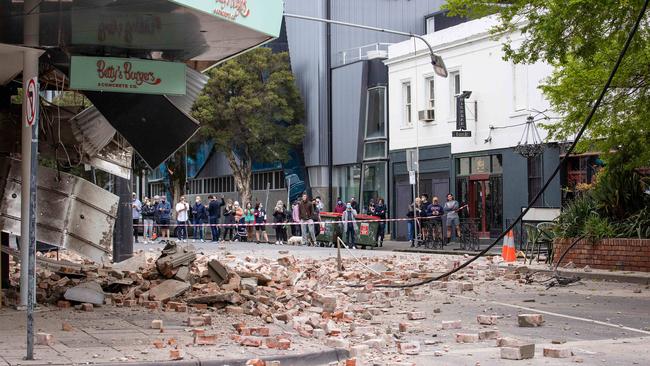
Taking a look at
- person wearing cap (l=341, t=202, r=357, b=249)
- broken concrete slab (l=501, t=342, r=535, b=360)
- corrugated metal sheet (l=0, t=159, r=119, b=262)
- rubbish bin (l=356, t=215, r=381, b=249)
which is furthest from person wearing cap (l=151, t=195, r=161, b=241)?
broken concrete slab (l=501, t=342, r=535, b=360)

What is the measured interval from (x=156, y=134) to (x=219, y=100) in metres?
39.8

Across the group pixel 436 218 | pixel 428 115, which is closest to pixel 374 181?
pixel 428 115

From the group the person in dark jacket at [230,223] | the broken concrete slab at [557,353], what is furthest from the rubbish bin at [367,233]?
the broken concrete slab at [557,353]

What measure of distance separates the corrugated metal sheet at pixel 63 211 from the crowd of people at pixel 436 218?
21156mm

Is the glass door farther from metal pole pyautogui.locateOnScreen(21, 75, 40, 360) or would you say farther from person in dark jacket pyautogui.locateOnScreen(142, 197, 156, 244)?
metal pole pyautogui.locateOnScreen(21, 75, 40, 360)

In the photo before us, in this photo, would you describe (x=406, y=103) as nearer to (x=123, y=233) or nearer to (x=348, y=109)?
→ (x=348, y=109)

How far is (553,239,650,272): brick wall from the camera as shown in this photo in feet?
67.2

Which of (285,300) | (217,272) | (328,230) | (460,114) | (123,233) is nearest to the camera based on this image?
(285,300)

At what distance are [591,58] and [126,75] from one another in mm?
8268

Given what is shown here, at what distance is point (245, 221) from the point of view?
45844mm

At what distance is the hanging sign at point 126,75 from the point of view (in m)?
13.7

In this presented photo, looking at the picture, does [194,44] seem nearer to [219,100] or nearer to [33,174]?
[33,174]

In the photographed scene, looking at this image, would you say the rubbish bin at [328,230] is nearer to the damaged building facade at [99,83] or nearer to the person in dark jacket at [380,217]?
the person in dark jacket at [380,217]

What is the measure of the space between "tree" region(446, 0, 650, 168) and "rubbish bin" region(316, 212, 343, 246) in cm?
1860
